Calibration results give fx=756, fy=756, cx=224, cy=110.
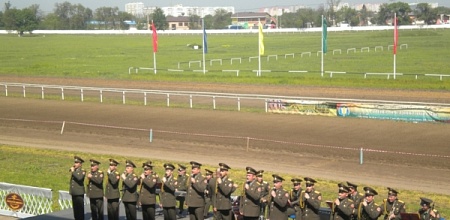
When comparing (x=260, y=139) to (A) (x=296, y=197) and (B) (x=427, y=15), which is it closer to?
(A) (x=296, y=197)

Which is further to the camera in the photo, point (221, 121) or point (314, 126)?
point (221, 121)

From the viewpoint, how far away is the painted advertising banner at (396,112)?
102 ft

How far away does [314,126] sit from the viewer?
31.6 metres

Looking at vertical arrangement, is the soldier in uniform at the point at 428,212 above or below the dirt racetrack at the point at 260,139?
above

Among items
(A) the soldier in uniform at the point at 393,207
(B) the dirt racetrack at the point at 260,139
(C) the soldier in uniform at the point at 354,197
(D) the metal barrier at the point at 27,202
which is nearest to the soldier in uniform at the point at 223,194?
(C) the soldier in uniform at the point at 354,197

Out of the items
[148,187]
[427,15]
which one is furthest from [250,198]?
[427,15]

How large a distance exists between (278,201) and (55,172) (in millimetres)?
11998

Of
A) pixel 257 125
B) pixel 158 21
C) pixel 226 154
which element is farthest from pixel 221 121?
pixel 158 21

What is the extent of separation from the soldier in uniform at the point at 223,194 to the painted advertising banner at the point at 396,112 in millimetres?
17995

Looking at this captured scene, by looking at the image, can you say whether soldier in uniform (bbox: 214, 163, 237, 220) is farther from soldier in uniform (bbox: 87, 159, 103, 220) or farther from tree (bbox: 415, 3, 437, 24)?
tree (bbox: 415, 3, 437, 24)

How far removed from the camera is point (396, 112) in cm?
3212

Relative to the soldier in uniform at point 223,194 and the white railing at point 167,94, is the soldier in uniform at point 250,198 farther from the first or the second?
the white railing at point 167,94

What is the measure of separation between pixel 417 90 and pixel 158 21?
115431 mm

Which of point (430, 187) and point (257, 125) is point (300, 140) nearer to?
point (257, 125)
